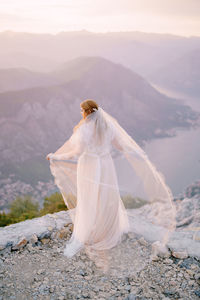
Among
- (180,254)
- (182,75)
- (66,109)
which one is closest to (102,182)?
(180,254)

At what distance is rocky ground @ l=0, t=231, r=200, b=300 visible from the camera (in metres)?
2.47

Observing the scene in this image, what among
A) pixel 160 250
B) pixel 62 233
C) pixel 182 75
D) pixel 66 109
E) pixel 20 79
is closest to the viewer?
pixel 160 250

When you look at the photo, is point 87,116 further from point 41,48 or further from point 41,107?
point 41,48

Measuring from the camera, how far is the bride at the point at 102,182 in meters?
2.94

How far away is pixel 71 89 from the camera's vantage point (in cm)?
6762

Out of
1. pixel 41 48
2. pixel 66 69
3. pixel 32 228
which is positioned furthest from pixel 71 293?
pixel 41 48

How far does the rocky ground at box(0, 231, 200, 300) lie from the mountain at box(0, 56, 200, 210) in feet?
116

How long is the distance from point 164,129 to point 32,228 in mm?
66200

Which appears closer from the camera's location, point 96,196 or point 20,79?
point 96,196

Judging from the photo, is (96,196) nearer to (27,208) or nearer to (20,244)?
(20,244)

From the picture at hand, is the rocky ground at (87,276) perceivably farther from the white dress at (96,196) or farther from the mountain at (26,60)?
the mountain at (26,60)

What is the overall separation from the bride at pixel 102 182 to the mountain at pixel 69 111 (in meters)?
35.1

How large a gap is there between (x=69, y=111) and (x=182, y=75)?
200ft

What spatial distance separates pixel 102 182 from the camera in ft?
10.1
